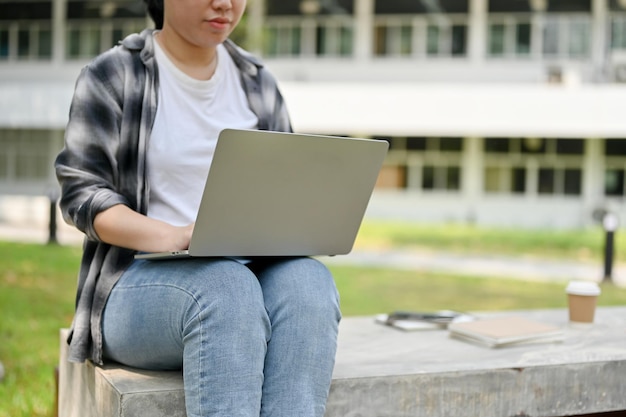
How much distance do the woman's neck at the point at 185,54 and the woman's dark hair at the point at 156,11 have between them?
0.32ft

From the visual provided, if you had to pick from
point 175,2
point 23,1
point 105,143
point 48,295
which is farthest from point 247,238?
point 23,1

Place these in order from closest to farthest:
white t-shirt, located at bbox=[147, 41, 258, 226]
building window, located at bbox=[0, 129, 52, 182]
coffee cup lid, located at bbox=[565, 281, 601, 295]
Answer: white t-shirt, located at bbox=[147, 41, 258, 226] → coffee cup lid, located at bbox=[565, 281, 601, 295] → building window, located at bbox=[0, 129, 52, 182]

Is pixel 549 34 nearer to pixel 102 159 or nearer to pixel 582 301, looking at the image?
pixel 582 301

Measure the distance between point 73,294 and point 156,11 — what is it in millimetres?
5176

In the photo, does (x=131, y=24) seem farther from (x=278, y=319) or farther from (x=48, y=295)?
(x=278, y=319)

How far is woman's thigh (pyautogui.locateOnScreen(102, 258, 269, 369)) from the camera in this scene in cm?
186

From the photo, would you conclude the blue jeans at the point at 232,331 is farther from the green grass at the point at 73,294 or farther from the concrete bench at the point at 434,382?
the green grass at the point at 73,294

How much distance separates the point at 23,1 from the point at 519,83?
41.6 ft

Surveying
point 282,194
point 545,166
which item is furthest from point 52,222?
point 545,166

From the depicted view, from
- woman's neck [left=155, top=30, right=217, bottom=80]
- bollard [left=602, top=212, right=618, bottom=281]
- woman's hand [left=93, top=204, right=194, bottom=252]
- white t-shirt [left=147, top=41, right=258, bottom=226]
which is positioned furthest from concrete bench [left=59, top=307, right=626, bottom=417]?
bollard [left=602, top=212, right=618, bottom=281]

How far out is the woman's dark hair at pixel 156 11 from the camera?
2381 millimetres

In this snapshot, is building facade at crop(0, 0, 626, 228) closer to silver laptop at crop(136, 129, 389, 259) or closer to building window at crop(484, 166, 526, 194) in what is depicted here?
building window at crop(484, 166, 526, 194)

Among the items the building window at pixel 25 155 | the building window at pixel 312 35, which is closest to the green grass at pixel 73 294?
the building window at pixel 312 35

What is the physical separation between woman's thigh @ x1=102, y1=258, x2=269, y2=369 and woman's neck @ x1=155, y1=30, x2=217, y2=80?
0.57 m
